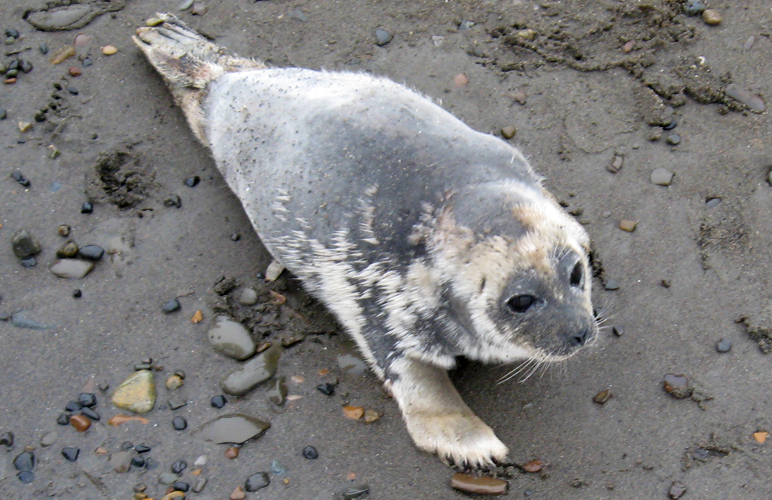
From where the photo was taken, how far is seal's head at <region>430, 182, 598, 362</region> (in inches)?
140

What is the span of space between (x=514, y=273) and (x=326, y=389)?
153 centimetres

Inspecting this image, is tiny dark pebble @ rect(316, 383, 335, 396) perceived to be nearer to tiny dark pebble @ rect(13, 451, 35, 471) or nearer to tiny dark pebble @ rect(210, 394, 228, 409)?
tiny dark pebble @ rect(210, 394, 228, 409)

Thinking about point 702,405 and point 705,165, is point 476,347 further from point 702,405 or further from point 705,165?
point 705,165

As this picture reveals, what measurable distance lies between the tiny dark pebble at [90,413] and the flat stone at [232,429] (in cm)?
64

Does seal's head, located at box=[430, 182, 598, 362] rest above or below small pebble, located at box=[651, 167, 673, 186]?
above

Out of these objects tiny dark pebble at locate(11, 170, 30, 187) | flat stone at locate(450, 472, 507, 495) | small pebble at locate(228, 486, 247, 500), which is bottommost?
small pebble at locate(228, 486, 247, 500)

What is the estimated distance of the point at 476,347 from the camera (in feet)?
13.3

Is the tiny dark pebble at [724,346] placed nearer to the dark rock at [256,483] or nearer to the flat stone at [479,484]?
the flat stone at [479,484]

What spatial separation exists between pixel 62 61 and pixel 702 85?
5.29 metres

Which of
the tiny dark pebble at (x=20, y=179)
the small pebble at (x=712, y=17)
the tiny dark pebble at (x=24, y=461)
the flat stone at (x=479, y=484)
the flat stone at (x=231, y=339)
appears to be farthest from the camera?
the small pebble at (x=712, y=17)

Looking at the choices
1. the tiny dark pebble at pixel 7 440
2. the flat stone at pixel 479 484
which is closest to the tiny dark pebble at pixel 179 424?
the tiny dark pebble at pixel 7 440

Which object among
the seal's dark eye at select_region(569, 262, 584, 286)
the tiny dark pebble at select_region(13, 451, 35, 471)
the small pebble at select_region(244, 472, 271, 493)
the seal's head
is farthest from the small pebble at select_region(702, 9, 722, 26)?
the tiny dark pebble at select_region(13, 451, 35, 471)

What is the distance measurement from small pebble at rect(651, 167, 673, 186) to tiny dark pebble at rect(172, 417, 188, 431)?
3.58 meters

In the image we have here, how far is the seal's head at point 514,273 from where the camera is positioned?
A: 3.56 metres
